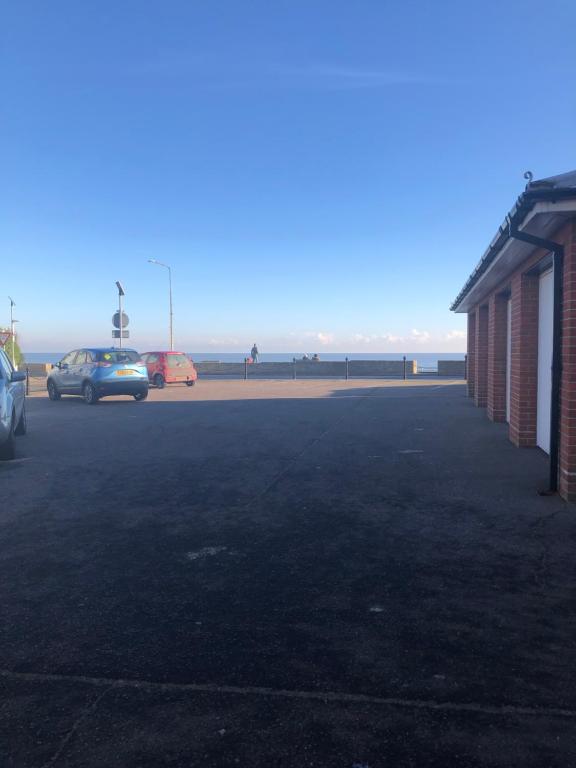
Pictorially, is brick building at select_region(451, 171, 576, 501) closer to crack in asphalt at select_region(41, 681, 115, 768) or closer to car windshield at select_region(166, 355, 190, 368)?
crack in asphalt at select_region(41, 681, 115, 768)

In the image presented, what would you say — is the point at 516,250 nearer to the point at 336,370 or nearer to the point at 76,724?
the point at 76,724

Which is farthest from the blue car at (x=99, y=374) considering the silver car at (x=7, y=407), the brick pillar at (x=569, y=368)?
the brick pillar at (x=569, y=368)

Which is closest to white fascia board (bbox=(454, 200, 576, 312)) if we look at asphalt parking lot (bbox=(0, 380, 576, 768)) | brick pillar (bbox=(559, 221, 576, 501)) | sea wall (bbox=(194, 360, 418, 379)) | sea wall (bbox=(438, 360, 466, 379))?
brick pillar (bbox=(559, 221, 576, 501))

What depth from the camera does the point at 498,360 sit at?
1234 centimetres

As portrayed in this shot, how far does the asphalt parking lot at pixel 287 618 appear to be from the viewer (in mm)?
2404

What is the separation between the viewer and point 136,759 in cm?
229

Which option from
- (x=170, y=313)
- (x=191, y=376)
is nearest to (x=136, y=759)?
(x=191, y=376)

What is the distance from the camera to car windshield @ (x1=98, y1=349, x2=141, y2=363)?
1709 cm

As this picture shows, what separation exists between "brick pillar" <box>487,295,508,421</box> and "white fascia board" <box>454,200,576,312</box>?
0.50 m

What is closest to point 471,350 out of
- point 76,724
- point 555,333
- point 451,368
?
point 555,333

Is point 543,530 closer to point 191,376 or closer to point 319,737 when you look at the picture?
point 319,737

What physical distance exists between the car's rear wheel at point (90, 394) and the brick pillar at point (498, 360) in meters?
11.2

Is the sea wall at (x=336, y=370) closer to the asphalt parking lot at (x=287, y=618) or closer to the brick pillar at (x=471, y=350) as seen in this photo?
the brick pillar at (x=471, y=350)

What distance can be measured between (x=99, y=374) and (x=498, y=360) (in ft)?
36.4
